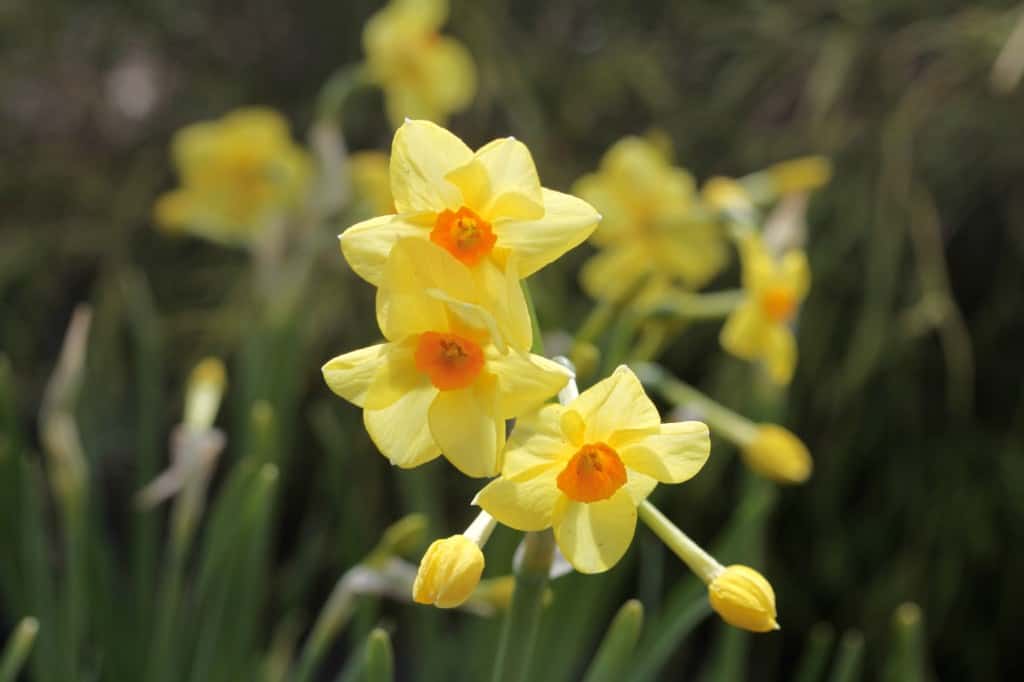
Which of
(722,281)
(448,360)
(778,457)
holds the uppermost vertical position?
(448,360)

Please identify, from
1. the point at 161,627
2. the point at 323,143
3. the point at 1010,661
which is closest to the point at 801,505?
the point at 1010,661

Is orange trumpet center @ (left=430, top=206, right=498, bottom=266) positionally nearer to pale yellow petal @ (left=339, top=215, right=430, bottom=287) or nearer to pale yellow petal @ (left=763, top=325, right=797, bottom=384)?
pale yellow petal @ (left=339, top=215, right=430, bottom=287)

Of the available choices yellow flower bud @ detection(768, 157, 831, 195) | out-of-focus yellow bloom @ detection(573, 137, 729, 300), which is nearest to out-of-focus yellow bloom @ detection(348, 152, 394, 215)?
out-of-focus yellow bloom @ detection(573, 137, 729, 300)

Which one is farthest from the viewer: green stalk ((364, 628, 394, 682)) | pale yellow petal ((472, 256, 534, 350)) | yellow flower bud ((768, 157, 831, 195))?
yellow flower bud ((768, 157, 831, 195))

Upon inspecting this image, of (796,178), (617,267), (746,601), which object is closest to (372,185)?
(617,267)

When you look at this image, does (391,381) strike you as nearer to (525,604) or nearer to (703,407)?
(525,604)

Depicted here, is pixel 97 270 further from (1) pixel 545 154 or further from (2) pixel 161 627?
(2) pixel 161 627
